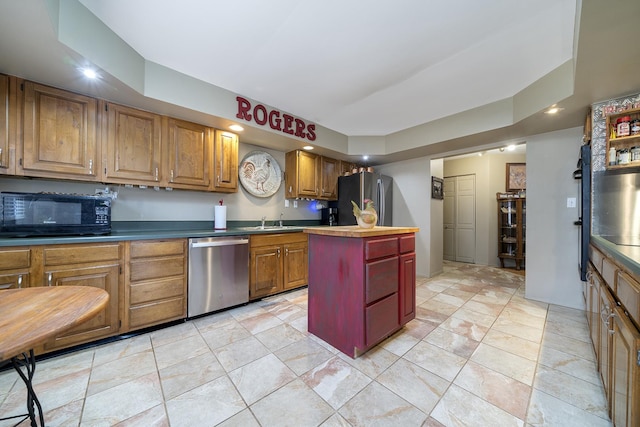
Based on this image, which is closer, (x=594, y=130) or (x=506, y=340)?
(x=506, y=340)

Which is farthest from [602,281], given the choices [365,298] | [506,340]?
[365,298]

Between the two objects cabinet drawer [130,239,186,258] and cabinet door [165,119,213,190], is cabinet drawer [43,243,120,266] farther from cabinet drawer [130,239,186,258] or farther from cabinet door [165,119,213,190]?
cabinet door [165,119,213,190]

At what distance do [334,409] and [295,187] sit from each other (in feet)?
9.57

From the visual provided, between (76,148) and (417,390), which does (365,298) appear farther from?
(76,148)

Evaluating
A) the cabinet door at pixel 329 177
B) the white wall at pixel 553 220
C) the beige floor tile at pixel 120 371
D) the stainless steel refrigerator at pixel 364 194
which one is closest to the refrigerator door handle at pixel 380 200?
the stainless steel refrigerator at pixel 364 194

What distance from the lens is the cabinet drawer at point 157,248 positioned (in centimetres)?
214

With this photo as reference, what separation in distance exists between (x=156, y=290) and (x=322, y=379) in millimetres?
1739

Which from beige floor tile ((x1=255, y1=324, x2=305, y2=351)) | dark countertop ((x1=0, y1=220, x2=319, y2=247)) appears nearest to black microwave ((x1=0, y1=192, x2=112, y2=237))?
dark countertop ((x1=0, y1=220, x2=319, y2=247))

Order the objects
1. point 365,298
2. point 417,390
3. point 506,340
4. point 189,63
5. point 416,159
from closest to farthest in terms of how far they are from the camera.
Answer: point 417,390 < point 365,298 < point 506,340 < point 189,63 < point 416,159

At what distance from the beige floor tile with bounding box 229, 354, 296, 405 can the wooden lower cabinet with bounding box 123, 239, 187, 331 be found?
3.60 ft

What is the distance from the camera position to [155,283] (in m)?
2.24

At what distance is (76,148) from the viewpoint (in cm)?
207

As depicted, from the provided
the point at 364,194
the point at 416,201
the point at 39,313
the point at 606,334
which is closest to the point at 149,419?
the point at 39,313

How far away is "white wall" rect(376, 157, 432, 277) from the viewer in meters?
4.17
